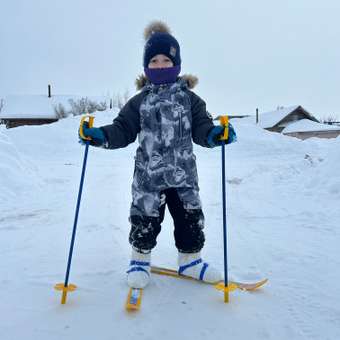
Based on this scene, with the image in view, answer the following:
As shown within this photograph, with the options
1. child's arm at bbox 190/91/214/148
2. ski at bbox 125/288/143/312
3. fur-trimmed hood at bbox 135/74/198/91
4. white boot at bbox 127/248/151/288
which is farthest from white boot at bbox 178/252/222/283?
fur-trimmed hood at bbox 135/74/198/91

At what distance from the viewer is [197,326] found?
204 centimetres

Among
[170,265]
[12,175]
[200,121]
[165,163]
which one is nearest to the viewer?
[165,163]

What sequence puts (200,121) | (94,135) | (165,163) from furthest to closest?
1. (200,121)
2. (165,163)
3. (94,135)

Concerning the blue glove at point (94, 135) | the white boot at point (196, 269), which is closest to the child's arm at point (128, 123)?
the blue glove at point (94, 135)

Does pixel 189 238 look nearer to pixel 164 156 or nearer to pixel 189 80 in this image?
pixel 164 156

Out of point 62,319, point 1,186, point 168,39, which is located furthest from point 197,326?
point 1,186

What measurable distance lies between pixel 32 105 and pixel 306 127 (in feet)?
97.1

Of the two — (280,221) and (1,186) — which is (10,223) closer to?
(1,186)

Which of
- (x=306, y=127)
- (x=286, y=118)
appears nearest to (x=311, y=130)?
(x=306, y=127)

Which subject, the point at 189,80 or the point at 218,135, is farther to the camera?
the point at 189,80

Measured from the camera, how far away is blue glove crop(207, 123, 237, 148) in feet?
8.11

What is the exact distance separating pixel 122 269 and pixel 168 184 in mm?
732

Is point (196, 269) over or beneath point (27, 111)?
over

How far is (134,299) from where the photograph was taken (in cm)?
229
